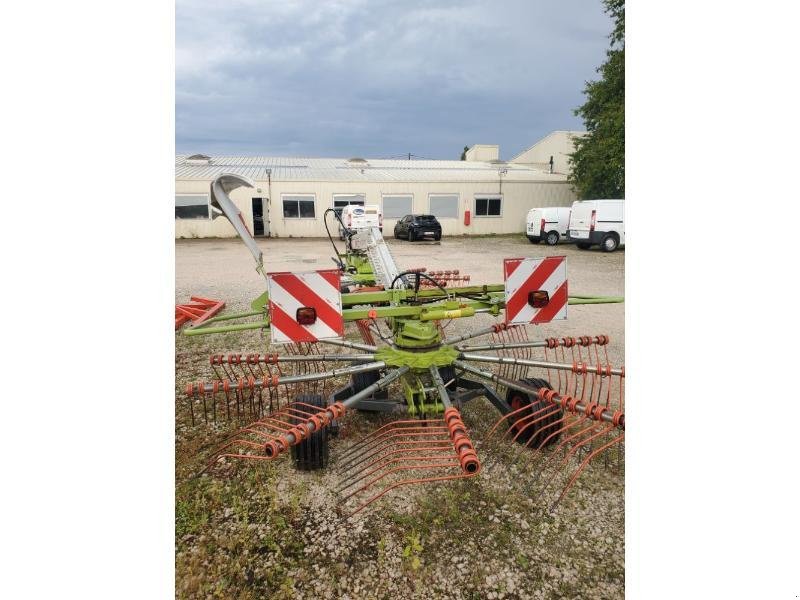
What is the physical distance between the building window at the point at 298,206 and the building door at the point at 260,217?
82cm

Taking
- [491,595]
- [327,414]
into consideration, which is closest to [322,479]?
[327,414]

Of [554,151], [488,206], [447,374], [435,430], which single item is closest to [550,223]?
[488,206]

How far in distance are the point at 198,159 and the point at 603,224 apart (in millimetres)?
20257

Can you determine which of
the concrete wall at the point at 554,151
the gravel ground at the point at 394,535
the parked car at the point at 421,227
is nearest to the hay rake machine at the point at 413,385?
the gravel ground at the point at 394,535

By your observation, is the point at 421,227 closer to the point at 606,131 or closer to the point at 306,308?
the point at 606,131

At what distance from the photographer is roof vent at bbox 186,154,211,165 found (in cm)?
2342

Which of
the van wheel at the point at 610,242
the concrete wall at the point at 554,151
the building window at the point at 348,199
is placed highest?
the concrete wall at the point at 554,151

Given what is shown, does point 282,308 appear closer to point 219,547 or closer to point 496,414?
point 219,547

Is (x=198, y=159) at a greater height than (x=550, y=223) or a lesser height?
greater

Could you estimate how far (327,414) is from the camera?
8.71ft

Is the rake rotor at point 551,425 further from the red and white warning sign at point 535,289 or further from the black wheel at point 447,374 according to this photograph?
the red and white warning sign at point 535,289

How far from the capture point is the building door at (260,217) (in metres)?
20.4

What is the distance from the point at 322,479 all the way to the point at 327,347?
2.63 meters

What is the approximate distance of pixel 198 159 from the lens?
24453 millimetres
